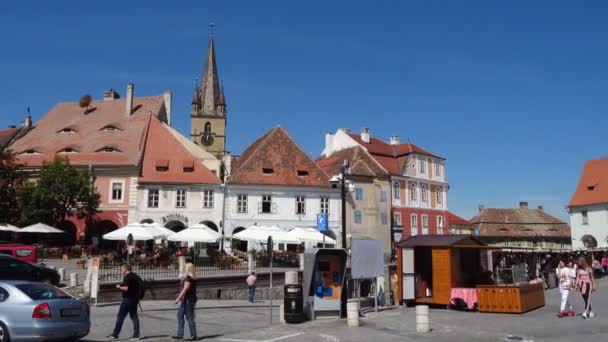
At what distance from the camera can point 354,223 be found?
51.0 metres

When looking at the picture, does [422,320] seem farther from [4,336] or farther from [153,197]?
[153,197]

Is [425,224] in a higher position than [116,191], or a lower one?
lower

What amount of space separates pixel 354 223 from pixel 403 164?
10600mm

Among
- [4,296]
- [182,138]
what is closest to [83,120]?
[182,138]

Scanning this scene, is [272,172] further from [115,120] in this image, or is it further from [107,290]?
[107,290]

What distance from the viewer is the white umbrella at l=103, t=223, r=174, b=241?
3013 centimetres

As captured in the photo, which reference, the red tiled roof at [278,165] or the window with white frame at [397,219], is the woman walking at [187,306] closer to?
the red tiled roof at [278,165]

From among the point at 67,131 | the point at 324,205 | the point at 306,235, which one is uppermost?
the point at 67,131

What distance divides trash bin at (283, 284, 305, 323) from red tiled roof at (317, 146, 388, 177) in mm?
35119

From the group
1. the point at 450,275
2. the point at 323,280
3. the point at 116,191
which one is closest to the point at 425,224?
the point at 116,191

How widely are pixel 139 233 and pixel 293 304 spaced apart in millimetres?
15498

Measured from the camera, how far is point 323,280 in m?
18.7

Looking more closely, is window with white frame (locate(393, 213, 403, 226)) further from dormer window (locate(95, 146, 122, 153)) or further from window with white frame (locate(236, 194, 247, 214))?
dormer window (locate(95, 146, 122, 153))

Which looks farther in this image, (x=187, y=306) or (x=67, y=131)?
(x=67, y=131)
